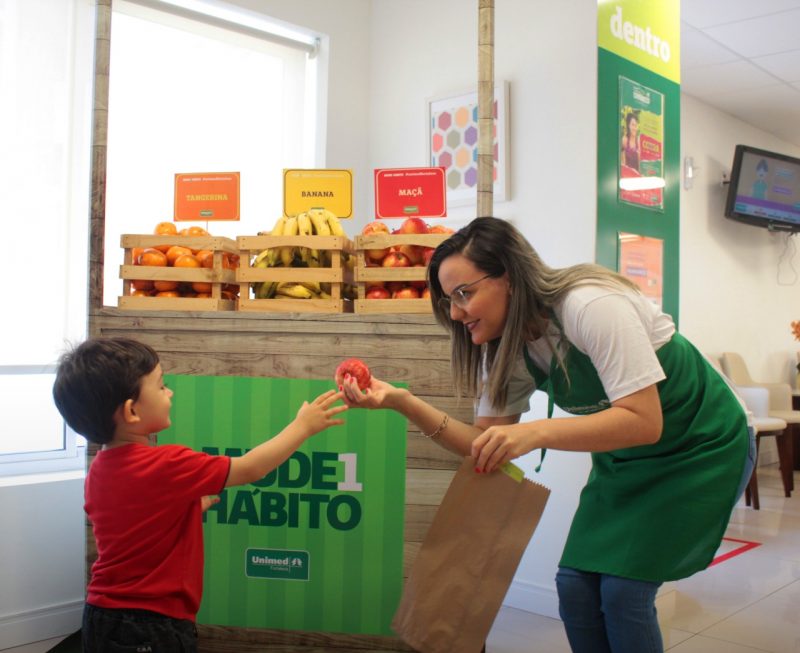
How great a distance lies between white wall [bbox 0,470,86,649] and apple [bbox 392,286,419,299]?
57.4 inches

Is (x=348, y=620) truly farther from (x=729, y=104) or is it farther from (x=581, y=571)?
(x=729, y=104)

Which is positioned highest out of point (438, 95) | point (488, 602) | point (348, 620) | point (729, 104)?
point (729, 104)

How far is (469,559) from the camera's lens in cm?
162

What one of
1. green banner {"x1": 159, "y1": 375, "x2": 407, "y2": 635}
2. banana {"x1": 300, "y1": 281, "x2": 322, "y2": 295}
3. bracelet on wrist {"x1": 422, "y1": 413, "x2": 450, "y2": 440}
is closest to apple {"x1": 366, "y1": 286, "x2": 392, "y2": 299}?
banana {"x1": 300, "y1": 281, "x2": 322, "y2": 295}

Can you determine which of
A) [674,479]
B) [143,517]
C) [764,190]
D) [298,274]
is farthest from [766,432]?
[143,517]

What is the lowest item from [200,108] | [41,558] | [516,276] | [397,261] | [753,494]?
[753,494]

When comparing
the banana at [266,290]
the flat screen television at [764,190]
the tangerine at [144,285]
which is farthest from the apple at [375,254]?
the flat screen television at [764,190]

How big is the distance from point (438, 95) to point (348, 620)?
2492 millimetres

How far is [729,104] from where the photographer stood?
670 cm

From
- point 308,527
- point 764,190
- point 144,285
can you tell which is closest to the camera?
point 308,527

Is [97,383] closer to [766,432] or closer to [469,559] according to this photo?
[469,559]

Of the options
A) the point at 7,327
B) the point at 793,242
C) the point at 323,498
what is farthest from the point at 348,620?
the point at 793,242

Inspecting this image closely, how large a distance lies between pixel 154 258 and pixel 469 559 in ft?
4.64

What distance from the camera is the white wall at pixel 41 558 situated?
2.80 meters
